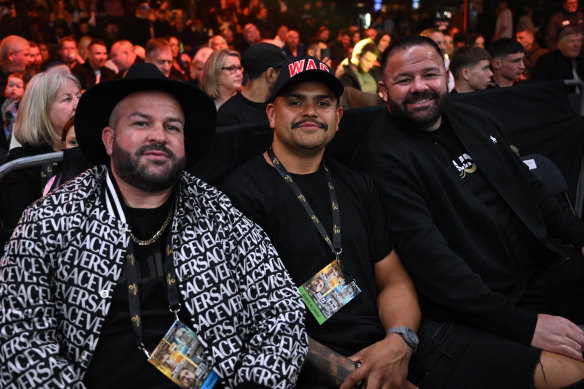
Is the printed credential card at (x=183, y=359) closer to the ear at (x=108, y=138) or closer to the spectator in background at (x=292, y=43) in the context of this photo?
the ear at (x=108, y=138)

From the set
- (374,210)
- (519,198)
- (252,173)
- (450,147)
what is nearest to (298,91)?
(252,173)

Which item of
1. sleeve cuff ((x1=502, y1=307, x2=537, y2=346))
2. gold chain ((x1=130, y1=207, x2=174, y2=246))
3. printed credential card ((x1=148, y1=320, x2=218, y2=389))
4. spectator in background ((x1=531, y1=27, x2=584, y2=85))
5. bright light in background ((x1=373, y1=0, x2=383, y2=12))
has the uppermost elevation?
bright light in background ((x1=373, y1=0, x2=383, y2=12))

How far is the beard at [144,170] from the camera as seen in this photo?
8.05ft

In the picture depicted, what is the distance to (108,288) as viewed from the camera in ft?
7.48

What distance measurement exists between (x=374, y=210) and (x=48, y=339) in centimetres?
156

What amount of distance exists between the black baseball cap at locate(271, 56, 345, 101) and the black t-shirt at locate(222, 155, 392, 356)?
37cm

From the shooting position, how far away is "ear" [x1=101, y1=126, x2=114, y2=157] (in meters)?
2.61

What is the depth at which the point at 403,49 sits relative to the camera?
11.0 ft

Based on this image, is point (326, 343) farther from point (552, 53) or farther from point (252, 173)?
point (552, 53)

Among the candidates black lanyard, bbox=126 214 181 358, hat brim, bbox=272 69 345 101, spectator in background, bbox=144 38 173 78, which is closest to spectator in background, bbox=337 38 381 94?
spectator in background, bbox=144 38 173 78

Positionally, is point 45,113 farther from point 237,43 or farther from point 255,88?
point 237,43

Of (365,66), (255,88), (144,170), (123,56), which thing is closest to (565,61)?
(365,66)

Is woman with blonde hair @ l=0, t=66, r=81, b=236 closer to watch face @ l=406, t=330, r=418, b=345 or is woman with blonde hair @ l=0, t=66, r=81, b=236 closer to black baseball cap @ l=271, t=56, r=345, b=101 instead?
black baseball cap @ l=271, t=56, r=345, b=101

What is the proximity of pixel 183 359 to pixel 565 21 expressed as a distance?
42.7ft
